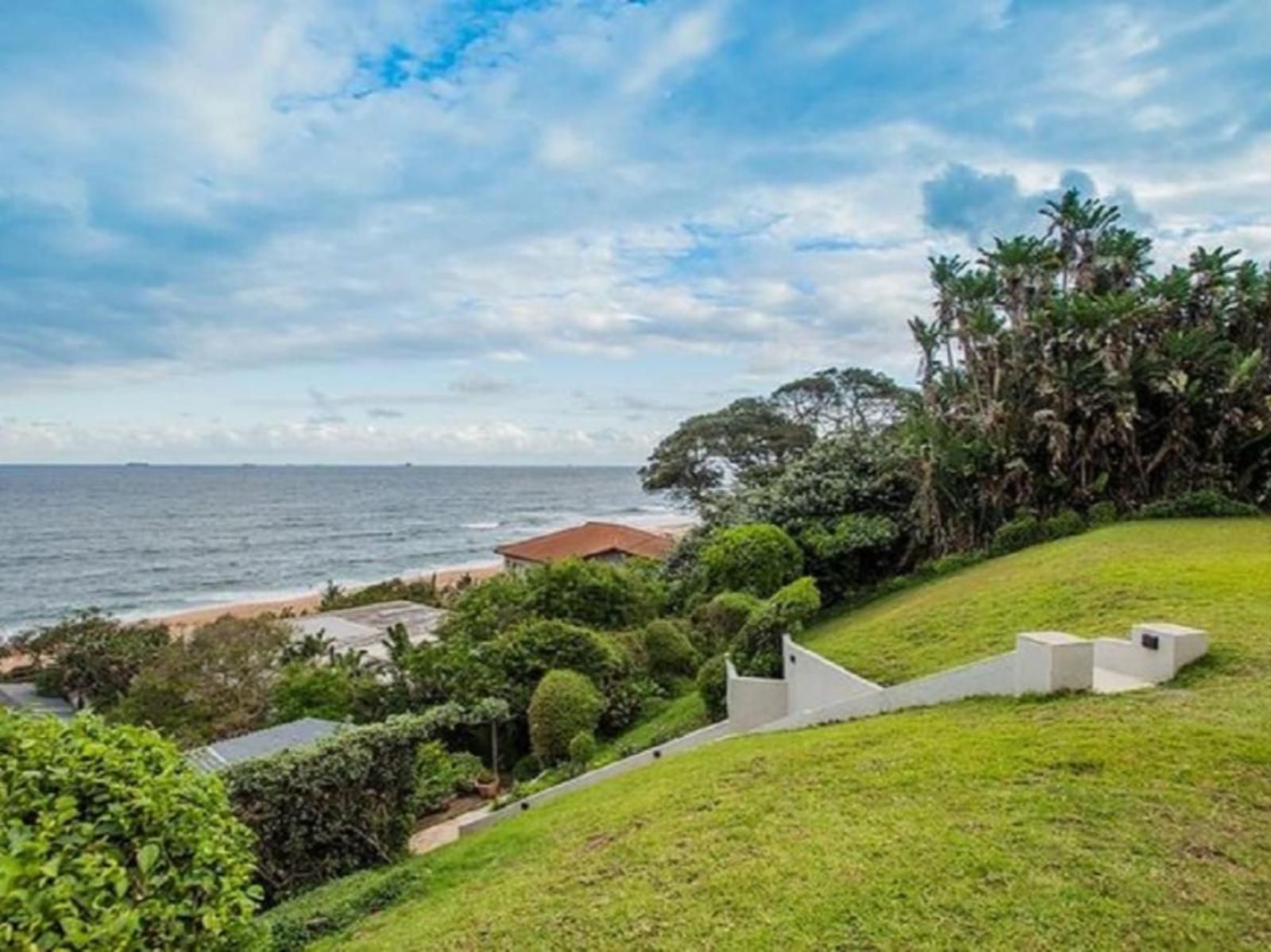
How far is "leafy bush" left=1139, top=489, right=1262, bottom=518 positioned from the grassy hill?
8.91 metres

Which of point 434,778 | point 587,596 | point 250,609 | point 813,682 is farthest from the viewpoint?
point 250,609

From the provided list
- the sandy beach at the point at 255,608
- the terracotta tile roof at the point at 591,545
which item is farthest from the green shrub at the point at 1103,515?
the terracotta tile roof at the point at 591,545

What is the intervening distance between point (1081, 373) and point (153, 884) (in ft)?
67.1

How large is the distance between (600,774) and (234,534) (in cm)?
6421

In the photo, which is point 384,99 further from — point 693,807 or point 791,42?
point 693,807

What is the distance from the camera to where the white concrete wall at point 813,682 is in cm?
1065

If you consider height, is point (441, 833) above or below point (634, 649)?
below

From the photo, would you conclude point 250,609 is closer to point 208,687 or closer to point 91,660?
point 91,660

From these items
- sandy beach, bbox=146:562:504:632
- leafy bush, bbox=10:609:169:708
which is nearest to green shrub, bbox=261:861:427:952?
leafy bush, bbox=10:609:169:708

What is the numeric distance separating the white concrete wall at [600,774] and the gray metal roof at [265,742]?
8.03ft

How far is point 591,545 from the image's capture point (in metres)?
35.2

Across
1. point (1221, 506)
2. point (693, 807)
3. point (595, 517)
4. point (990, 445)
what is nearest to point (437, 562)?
point (595, 517)

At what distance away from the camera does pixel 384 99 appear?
1287 cm

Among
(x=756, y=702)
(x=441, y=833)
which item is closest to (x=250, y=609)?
(x=441, y=833)
